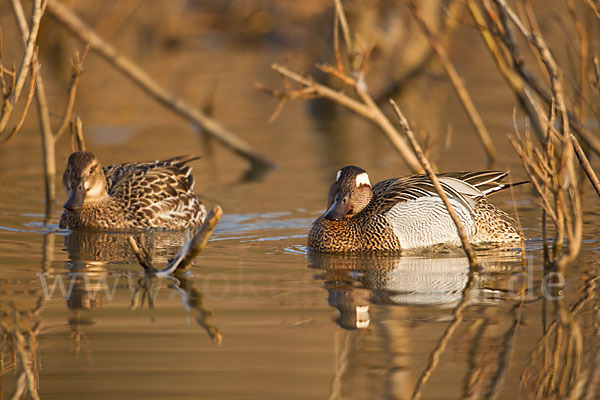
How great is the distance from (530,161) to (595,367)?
1.67 metres

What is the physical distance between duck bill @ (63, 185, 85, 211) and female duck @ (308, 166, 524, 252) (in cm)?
228

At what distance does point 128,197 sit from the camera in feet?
33.5

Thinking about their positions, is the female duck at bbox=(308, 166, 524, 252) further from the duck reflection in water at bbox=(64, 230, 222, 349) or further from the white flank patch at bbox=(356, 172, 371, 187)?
the duck reflection in water at bbox=(64, 230, 222, 349)

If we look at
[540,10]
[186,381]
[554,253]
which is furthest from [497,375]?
[540,10]

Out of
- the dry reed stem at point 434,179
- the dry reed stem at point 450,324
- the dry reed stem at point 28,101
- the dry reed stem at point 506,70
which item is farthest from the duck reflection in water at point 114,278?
the dry reed stem at point 506,70

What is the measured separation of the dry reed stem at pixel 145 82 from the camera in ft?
37.3

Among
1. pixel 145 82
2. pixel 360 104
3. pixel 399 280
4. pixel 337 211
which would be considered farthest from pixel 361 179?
pixel 145 82

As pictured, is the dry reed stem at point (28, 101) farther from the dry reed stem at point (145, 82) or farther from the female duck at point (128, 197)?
the dry reed stem at point (145, 82)

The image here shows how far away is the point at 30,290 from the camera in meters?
7.35

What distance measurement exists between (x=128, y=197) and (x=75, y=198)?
813 mm

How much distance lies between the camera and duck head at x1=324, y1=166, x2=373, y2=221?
8711mm

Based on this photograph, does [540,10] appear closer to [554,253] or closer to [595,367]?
[554,253]

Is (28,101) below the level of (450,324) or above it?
above

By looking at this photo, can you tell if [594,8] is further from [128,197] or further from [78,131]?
[78,131]
